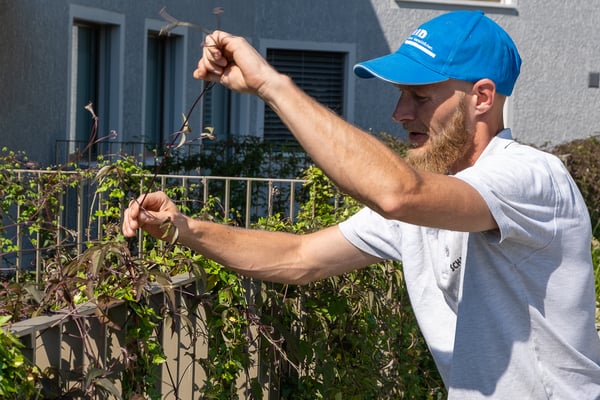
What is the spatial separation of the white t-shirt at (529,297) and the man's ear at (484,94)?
0.25 ft

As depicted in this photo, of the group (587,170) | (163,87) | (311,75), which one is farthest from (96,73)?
(311,75)

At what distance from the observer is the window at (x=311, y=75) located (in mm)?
15453

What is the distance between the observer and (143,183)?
501 centimetres

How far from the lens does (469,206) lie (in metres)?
2.05

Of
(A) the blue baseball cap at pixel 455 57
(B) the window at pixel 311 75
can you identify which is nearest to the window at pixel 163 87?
(B) the window at pixel 311 75

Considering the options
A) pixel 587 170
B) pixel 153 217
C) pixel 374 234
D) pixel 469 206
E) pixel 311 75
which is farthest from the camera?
pixel 311 75

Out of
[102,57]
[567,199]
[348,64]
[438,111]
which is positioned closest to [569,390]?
[567,199]

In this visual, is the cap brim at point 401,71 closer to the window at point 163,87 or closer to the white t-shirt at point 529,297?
the white t-shirt at point 529,297

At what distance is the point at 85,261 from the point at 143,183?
7.32 feet

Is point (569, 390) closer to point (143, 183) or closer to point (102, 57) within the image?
point (143, 183)

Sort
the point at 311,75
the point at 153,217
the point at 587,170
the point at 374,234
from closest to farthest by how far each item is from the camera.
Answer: the point at 153,217, the point at 374,234, the point at 587,170, the point at 311,75

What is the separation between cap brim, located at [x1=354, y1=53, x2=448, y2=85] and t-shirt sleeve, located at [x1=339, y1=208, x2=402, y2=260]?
15.5 inches

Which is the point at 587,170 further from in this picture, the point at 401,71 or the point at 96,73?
the point at 401,71

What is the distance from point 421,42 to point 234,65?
482 mm
